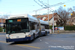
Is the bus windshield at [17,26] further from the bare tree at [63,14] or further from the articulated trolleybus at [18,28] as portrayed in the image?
the bare tree at [63,14]

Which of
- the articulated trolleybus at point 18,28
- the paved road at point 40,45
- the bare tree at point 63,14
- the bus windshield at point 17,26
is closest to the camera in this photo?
the paved road at point 40,45

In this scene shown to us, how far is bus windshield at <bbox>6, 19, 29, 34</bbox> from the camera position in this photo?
12.6 meters

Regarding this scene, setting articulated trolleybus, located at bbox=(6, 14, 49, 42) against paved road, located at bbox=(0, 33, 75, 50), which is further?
articulated trolleybus, located at bbox=(6, 14, 49, 42)

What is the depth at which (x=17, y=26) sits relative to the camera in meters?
12.7

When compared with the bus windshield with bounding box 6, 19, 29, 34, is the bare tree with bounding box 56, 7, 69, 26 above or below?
above

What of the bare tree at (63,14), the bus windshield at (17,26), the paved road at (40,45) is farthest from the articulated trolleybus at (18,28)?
the bare tree at (63,14)

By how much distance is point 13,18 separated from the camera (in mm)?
12953

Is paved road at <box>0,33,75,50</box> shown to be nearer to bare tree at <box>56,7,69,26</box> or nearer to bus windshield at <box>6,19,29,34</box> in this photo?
bus windshield at <box>6,19,29,34</box>

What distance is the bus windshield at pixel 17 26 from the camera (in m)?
12.6

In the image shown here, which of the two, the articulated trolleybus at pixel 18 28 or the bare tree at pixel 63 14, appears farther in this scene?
the bare tree at pixel 63 14

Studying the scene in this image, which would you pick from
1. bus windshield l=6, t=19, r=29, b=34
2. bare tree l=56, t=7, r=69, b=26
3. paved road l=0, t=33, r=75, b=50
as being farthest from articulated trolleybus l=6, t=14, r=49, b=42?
bare tree l=56, t=7, r=69, b=26

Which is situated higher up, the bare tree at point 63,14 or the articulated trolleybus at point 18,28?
the bare tree at point 63,14

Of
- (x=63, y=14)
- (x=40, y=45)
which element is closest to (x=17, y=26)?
(x=40, y=45)

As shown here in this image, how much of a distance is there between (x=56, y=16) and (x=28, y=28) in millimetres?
39979
